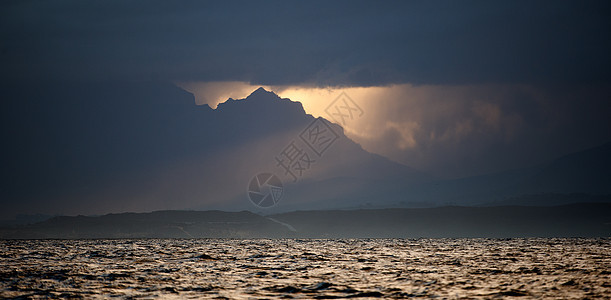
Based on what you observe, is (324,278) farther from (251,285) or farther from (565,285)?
(565,285)

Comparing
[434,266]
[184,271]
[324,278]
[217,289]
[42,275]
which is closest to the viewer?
[217,289]

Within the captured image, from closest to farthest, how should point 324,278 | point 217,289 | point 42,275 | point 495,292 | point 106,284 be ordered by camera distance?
1. point 495,292
2. point 217,289
3. point 106,284
4. point 324,278
5. point 42,275

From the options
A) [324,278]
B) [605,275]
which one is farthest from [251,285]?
[605,275]

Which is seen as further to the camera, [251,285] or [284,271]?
[284,271]

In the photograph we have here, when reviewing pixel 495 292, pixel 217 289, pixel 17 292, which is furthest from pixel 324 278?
pixel 17 292

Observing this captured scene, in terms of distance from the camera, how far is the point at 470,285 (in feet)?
100

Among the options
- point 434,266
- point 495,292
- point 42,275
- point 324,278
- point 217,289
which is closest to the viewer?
point 495,292

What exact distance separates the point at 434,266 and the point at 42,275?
87.6 feet

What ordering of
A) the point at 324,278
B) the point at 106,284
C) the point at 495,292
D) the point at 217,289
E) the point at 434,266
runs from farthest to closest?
the point at 434,266, the point at 324,278, the point at 106,284, the point at 217,289, the point at 495,292

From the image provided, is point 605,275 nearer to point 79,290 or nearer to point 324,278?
point 324,278

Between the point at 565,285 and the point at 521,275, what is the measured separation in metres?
5.65

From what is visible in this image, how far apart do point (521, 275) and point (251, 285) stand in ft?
54.9

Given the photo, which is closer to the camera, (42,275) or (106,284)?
(106,284)

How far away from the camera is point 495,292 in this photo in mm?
27500
